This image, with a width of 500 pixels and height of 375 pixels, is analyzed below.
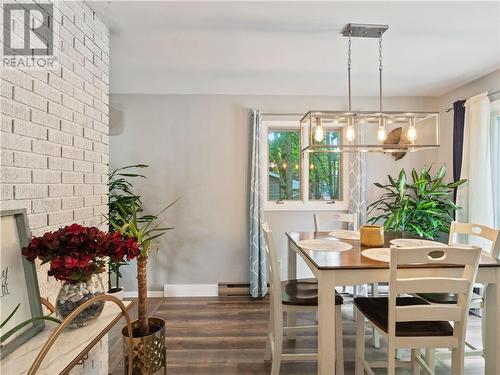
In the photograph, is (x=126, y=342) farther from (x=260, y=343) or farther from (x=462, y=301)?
(x=462, y=301)

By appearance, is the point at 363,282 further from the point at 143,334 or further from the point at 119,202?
the point at 119,202

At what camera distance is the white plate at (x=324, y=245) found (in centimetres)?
204

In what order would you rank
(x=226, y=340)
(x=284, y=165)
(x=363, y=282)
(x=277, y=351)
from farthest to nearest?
(x=284, y=165)
(x=226, y=340)
(x=277, y=351)
(x=363, y=282)

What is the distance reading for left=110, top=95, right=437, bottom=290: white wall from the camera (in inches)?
140

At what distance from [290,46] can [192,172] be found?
182cm

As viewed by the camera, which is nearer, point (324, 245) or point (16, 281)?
point (16, 281)

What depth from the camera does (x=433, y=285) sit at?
1.49 metres

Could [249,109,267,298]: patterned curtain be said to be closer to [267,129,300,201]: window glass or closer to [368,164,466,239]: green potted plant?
[267,129,300,201]: window glass

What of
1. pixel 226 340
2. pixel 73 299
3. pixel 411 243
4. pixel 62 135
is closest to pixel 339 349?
pixel 411 243

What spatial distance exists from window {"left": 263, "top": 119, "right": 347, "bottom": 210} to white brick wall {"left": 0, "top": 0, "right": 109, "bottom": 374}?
2096 mm

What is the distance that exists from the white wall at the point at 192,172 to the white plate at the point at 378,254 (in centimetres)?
184

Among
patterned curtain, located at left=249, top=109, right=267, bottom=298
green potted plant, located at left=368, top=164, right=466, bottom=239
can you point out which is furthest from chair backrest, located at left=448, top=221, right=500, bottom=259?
patterned curtain, located at left=249, top=109, right=267, bottom=298

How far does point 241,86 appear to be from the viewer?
11.0 feet

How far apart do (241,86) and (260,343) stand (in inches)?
101
